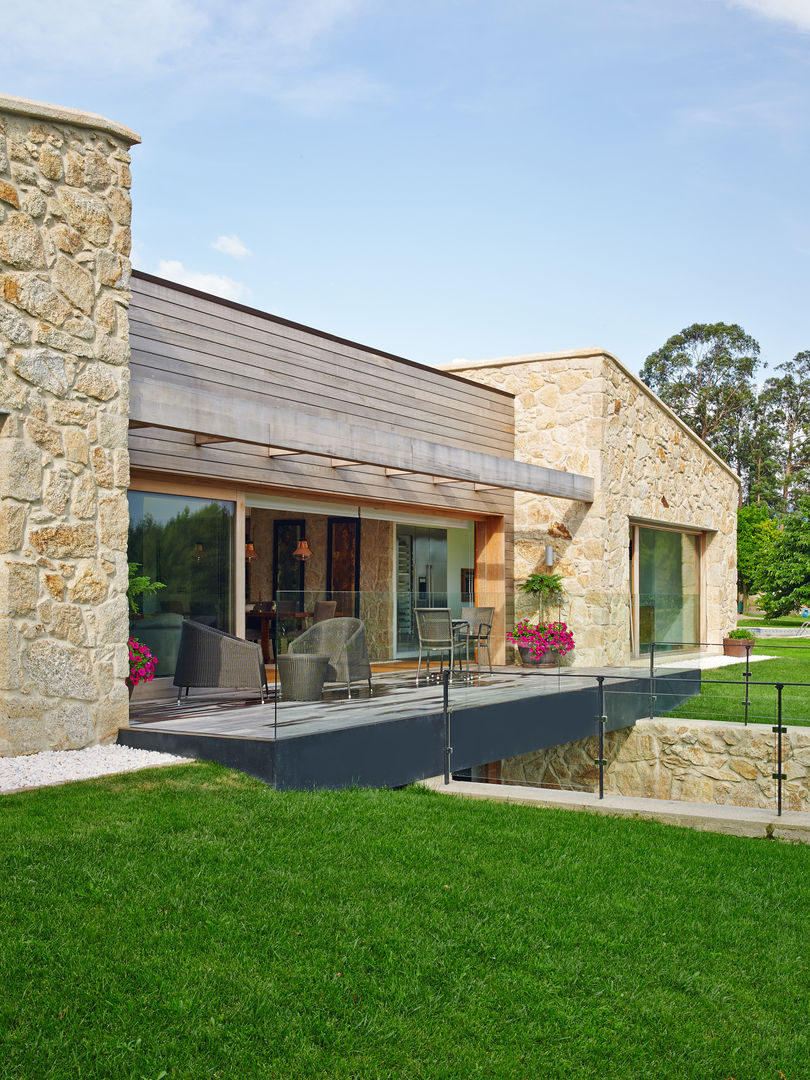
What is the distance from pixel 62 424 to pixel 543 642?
8573mm

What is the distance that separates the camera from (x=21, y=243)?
22.3 ft

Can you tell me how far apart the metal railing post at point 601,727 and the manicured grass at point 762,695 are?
1311mm

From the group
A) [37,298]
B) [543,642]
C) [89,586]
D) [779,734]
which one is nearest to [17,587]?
[89,586]

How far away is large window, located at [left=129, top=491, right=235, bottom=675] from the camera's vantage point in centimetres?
902

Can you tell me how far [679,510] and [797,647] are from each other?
17.2 feet

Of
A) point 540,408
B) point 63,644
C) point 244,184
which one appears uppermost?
point 244,184

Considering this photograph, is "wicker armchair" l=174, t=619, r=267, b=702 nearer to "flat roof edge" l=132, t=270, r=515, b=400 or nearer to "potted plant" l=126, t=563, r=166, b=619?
"potted plant" l=126, t=563, r=166, b=619

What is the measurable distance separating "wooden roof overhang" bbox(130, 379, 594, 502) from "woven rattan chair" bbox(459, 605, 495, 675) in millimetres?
1829

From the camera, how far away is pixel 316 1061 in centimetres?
298

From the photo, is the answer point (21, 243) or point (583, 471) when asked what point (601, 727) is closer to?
point (21, 243)

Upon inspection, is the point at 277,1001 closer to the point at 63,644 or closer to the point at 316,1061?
the point at 316,1061

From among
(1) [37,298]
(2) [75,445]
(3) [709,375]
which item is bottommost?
(2) [75,445]

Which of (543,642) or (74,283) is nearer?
(74,283)

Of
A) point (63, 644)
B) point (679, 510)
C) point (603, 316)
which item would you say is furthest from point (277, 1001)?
point (603, 316)
